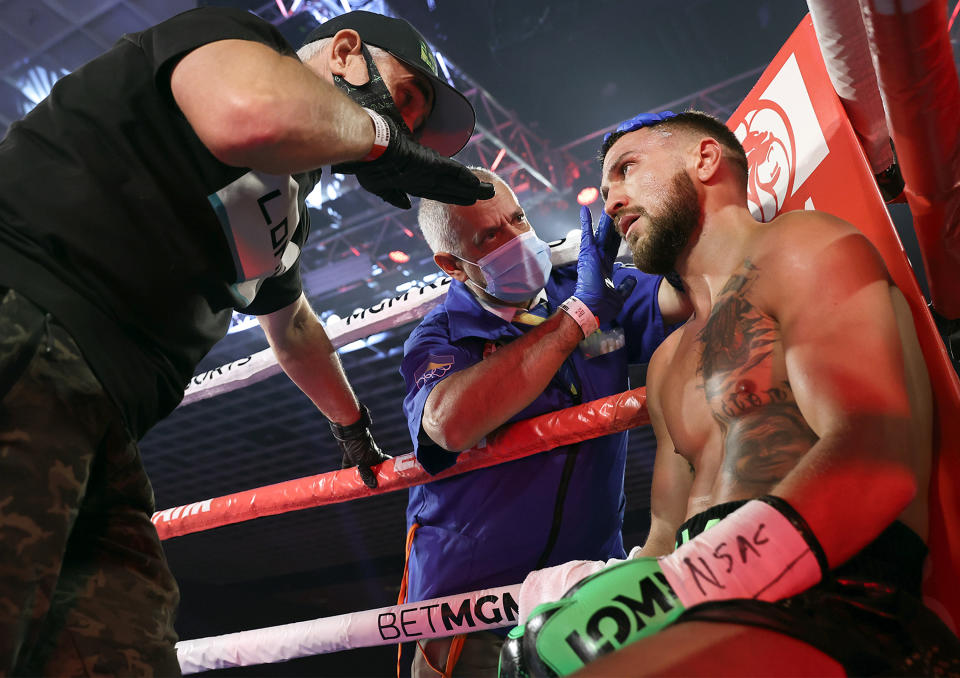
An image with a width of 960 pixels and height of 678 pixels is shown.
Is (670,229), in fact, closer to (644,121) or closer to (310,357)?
(644,121)

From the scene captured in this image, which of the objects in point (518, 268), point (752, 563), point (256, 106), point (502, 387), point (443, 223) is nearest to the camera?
point (752, 563)

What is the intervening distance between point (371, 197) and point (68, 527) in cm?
937

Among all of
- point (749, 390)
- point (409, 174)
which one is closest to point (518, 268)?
point (409, 174)

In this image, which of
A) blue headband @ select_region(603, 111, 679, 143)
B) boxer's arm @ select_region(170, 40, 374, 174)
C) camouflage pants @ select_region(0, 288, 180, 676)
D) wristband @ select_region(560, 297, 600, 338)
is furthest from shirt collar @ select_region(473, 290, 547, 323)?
camouflage pants @ select_region(0, 288, 180, 676)

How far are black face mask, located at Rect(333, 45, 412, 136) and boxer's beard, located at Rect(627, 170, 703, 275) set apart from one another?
650 millimetres

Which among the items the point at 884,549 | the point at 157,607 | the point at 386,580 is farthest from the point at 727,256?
the point at 386,580

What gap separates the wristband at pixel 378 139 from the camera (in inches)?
48.9

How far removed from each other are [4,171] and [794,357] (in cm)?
129

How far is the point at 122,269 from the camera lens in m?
1.05

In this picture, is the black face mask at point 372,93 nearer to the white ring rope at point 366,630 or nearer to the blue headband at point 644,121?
the blue headband at point 644,121

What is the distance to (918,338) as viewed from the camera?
1185mm

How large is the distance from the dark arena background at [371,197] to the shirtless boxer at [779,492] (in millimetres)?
6035

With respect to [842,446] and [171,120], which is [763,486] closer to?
[842,446]

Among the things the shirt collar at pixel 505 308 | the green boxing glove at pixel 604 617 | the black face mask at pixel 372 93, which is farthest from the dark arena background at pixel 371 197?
the green boxing glove at pixel 604 617
